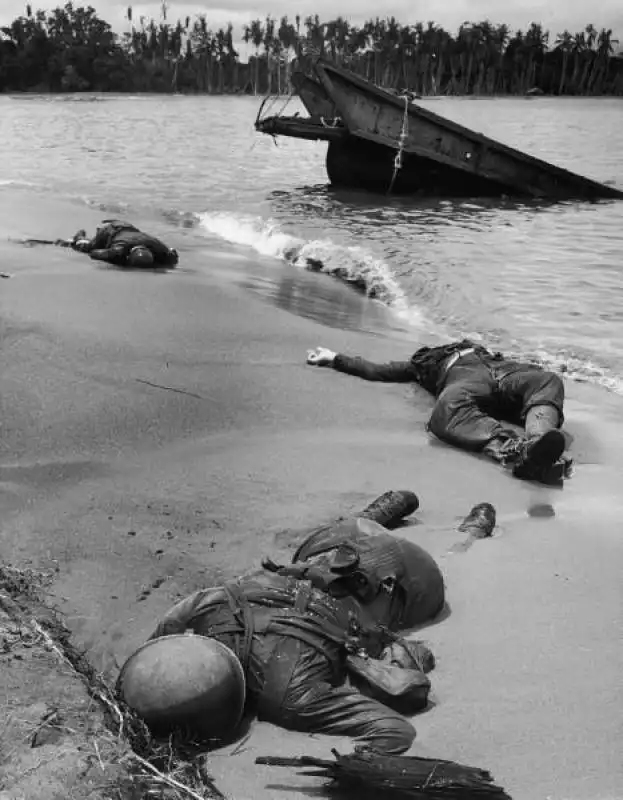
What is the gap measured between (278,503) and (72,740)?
215 centimetres

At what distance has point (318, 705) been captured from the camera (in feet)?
9.13

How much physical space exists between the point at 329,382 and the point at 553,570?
9.49ft

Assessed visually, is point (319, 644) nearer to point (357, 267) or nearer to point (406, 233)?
point (357, 267)

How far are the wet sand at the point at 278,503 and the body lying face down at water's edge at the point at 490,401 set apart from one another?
13 centimetres

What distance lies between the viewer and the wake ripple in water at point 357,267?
24.1 ft

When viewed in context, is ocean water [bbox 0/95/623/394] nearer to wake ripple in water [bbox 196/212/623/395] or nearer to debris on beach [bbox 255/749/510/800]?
wake ripple in water [bbox 196/212/623/395]

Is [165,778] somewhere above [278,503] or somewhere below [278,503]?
above

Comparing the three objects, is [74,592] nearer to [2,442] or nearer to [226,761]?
[226,761]

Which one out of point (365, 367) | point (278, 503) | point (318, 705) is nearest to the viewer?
point (318, 705)

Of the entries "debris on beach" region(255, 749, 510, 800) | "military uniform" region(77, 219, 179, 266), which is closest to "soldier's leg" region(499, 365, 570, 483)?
"debris on beach" region(255, 749, 510, 800)

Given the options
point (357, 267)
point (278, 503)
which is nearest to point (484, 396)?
point (278, 503)

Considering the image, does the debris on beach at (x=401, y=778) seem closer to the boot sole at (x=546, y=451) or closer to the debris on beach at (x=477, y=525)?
the debris on beach at (x=477, y=525)

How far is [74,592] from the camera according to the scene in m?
3.49

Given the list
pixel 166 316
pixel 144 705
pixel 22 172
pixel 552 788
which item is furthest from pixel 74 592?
pixel 22 172
